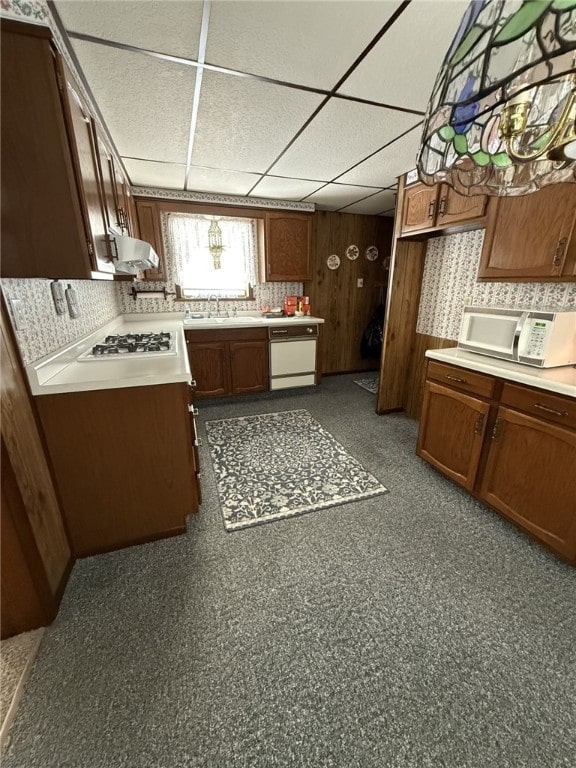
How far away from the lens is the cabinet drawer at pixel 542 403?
1387 millimetres

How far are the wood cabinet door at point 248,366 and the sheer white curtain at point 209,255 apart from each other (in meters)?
0.86

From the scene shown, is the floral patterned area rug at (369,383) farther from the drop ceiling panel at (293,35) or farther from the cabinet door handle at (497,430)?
the drop ceiling panel at (293,35)

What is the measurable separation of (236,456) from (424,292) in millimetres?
2336

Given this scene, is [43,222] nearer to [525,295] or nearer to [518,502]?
[518,502]

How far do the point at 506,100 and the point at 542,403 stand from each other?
1.39 m

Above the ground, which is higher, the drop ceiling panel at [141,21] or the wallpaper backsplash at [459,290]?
the drop ceiling panel at [141,21]

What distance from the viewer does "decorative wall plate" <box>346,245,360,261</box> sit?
166 inches

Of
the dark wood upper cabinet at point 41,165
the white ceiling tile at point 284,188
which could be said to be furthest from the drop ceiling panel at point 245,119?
the dark wood upper cabinet at point 41,165

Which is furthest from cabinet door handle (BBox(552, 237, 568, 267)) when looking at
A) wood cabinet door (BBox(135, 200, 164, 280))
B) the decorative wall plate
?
wood cabinet door (BBox(135, 200, 164, 280))

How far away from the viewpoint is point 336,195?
10.7 feet

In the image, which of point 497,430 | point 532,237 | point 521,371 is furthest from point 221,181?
point 497,430

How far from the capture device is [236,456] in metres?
2.41

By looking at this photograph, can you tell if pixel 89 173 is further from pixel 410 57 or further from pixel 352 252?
pixel 352 252

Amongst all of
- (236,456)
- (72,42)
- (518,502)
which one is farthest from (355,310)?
(72,42)
